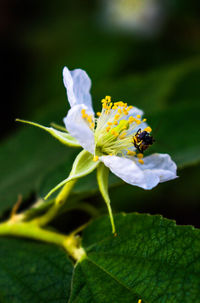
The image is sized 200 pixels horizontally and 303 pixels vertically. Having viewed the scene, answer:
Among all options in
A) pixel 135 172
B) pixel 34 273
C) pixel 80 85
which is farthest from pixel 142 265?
pixel 80 85

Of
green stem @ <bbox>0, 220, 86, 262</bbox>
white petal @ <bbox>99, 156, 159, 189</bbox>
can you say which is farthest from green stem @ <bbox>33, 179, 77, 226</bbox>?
white petal @ <bbox>99, 156, 159, 189</bbox>

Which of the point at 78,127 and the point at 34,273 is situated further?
the point at 34,273

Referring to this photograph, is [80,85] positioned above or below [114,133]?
above

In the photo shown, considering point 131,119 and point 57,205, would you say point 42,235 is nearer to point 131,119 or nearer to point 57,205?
point 57,205

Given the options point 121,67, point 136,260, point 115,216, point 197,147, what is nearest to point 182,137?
point 197,147

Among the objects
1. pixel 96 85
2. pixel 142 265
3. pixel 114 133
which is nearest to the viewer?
Result: pixel 142 265

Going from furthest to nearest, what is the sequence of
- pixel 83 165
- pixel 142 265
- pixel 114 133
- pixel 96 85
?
pixel 96 85, pixel 114 133, pixel 83 165, pixel 142 265

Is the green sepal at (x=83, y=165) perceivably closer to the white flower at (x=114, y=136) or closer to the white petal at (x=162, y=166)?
the white flower at (x=114, y=136)
